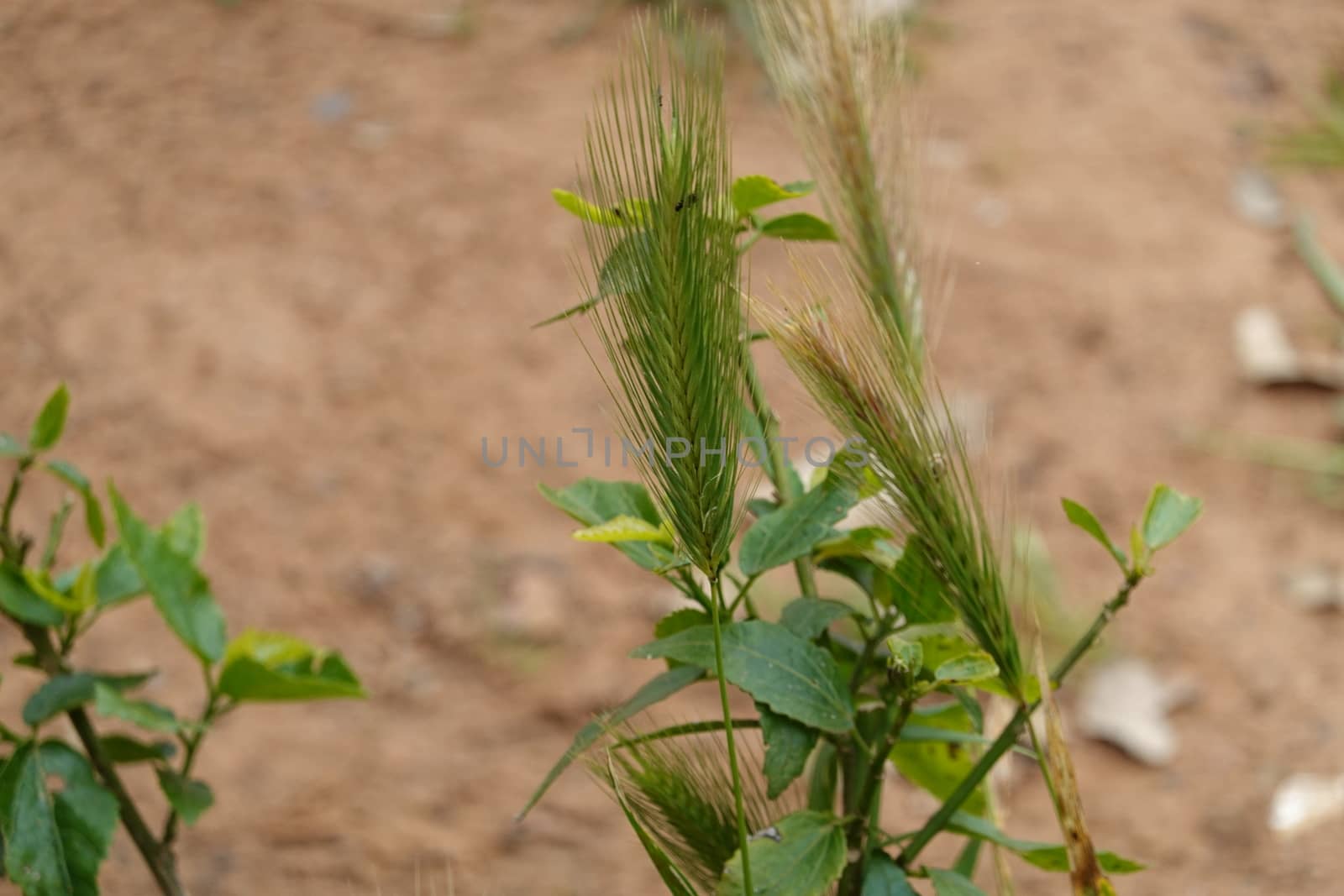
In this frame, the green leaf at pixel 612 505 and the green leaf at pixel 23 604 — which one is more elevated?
the green leaf at pixel 612 505

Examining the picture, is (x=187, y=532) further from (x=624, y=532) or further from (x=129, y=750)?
(x=624, y=532)

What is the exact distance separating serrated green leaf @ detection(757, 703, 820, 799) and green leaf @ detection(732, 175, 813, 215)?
0.25m

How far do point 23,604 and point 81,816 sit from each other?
134mm

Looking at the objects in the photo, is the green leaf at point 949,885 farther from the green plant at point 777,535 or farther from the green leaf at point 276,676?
the green leaf at point 276,676

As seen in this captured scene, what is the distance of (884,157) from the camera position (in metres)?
0.79

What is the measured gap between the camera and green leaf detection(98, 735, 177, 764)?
84cm

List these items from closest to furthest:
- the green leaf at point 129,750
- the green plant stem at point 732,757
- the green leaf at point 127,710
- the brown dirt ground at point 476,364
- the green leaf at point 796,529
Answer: the green plant stem at point 732,757
the green leaf at point 796,529
the green leaf at point 127,710
the green leaf at point 129,750
the brown dirt ground at point 476,364

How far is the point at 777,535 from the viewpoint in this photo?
2.08ft

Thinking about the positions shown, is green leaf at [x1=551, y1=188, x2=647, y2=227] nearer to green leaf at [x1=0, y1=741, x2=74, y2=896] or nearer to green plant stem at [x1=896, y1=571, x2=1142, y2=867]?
green plant stem at [x1=896, y1=571, x2=1142, y2=867]

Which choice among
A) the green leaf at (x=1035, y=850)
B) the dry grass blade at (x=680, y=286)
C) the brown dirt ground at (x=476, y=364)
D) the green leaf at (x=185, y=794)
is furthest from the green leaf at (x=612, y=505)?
the brown dirt ground at (x=476, y=364)

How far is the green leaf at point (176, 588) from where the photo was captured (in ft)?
2.59

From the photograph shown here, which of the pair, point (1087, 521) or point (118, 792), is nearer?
point (1087, 521)

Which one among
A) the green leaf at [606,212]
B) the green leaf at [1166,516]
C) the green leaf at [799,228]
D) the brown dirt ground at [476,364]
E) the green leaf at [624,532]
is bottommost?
the brown dirt ground at [476,364]

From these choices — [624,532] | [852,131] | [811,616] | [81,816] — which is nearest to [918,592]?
[811,616]
